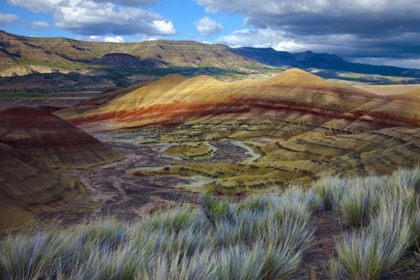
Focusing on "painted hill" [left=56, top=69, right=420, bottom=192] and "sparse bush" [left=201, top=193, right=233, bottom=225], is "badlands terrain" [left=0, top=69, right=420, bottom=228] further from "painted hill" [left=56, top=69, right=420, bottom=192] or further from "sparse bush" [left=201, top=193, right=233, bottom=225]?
"sparse bush" [left=201, top=193, right=233, bottom=225]

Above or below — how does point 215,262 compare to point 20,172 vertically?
above

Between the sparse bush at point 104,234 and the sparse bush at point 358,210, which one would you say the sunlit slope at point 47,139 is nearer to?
the sparse bush at point 104,234

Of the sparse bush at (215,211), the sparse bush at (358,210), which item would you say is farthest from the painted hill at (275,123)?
the sparse bush at (358,210)

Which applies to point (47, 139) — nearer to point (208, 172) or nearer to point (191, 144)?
point (208, 172)

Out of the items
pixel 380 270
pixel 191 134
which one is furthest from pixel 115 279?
pixel 191 134

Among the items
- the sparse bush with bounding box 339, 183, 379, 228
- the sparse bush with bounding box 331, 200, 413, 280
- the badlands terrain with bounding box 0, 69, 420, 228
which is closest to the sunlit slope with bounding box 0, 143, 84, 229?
the badlands terrain with bounding box 0, 69, 420, 228

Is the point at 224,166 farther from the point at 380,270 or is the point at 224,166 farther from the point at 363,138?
the point at 380,270
